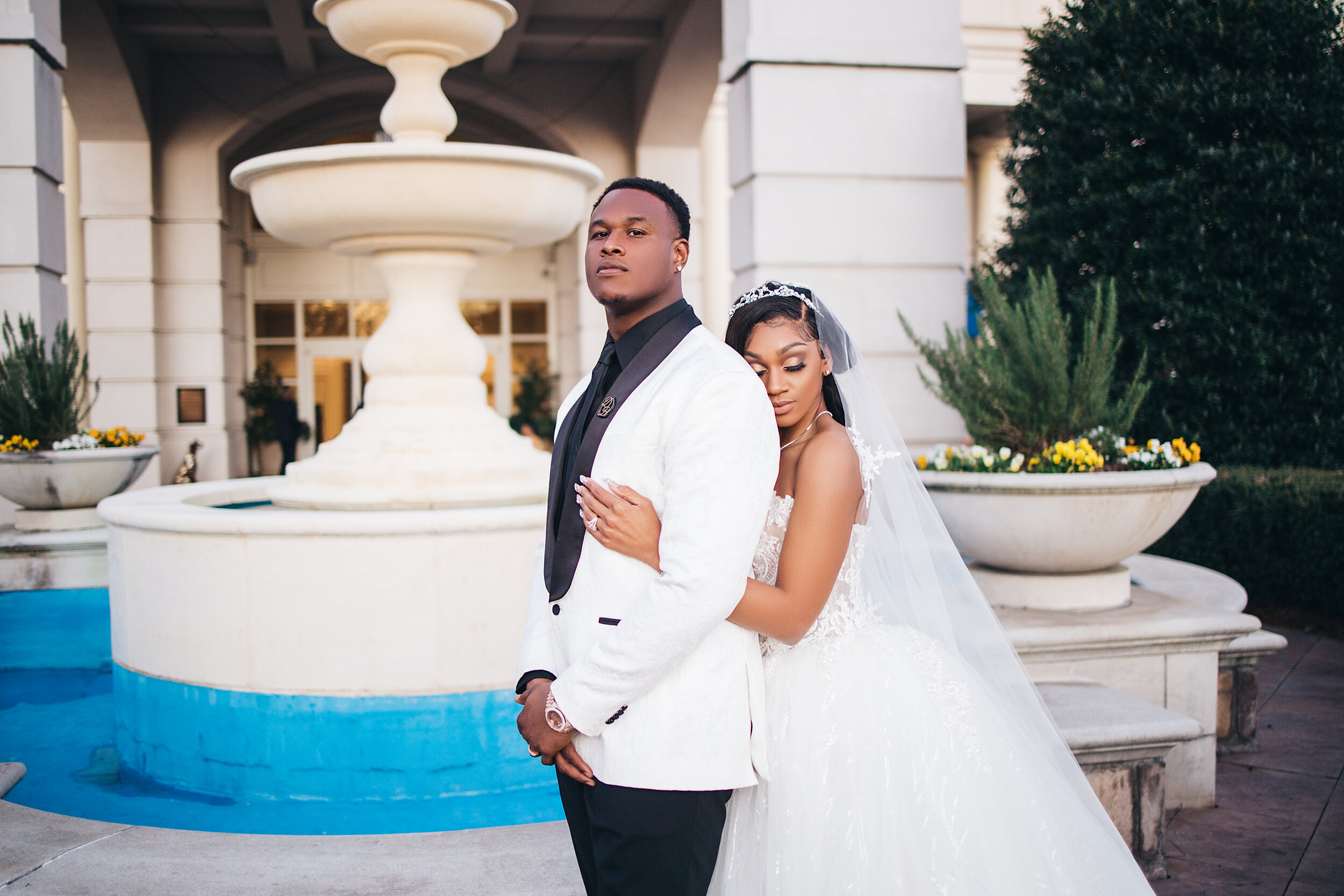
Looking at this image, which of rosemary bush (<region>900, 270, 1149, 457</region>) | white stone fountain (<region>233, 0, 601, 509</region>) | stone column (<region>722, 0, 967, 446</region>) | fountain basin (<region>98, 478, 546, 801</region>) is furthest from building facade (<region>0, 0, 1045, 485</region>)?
fountain basin (<region>98, 478, 546, 801</region>)

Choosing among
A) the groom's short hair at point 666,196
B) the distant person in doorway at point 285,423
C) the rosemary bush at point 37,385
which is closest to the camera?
the groom's short hair at point 666,196

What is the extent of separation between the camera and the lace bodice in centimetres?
204

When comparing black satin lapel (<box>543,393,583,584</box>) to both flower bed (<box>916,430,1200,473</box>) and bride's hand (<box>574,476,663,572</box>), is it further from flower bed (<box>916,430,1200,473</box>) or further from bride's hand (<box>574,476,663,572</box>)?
flower bed (<box>916,430,1200,473</box>)

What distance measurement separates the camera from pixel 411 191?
4.92 m

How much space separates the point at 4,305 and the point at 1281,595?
9.70 metres

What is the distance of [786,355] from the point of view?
206 centimetres

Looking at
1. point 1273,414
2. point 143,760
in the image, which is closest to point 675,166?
point 1273,414

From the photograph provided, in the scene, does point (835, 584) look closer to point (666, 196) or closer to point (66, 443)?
point (666, 196)

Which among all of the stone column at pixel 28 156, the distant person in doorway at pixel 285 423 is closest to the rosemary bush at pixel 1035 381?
the stone column at pixel 28 156

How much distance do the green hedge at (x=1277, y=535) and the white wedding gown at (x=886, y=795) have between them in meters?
5.26

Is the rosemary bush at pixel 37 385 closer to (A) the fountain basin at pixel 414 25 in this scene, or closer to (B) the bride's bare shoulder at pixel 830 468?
(A) the fountain basin at pixel 414 25

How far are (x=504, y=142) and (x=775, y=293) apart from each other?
14.8m

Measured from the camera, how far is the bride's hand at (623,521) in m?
1.70

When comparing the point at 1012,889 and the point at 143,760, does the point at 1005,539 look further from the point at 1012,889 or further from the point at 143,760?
the point at 143,760
